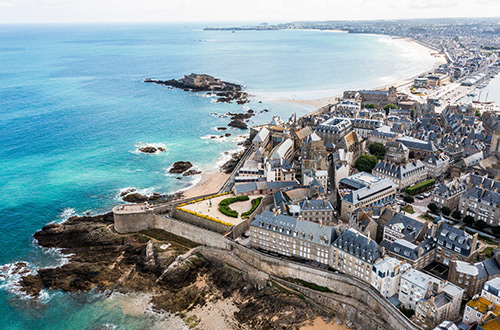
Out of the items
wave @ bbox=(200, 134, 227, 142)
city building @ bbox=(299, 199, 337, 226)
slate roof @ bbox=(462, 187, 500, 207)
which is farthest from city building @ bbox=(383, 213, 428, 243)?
wave @ bbox=(200, 134, 227, 142)

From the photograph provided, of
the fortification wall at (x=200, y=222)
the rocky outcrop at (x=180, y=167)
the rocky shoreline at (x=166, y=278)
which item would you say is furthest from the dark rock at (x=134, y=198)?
the rocky outcrop at (x=180, y=167)

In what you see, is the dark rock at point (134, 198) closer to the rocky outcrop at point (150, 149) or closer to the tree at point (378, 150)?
the rocky outcrop at point (150, 149)

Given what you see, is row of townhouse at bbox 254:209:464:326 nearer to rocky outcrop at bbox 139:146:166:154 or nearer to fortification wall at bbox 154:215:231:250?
fortification wall at bbox 154:215:231:250

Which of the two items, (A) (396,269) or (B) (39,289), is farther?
(B) (39,289)

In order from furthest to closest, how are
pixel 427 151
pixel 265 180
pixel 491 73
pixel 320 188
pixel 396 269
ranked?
pixel 491 73
pixel 427 151
pixel 265 180
pixel 320 188
pixel 396 269

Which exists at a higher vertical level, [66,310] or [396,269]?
[396,269]

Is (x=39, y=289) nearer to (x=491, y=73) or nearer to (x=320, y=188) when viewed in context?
(x=320, y=188)

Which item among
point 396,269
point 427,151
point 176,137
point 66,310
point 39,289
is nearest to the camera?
point 396,269

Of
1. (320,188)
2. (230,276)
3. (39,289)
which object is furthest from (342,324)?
(39,289)
